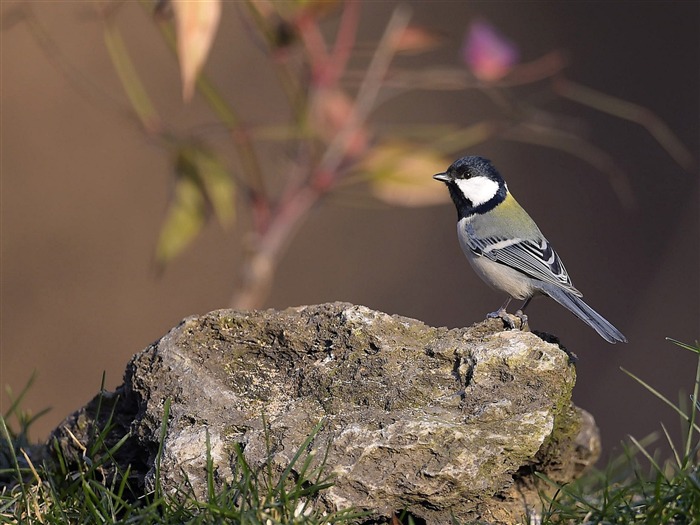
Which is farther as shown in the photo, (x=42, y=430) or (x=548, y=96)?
(x=548, y=96)

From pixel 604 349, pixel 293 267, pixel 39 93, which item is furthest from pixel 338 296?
pixel 39 93

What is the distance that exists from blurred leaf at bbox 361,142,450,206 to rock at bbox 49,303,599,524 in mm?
784

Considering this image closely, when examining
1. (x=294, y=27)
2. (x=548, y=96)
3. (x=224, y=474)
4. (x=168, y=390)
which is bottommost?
(x=224, y=474)

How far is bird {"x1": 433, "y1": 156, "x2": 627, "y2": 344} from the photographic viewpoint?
325 cm

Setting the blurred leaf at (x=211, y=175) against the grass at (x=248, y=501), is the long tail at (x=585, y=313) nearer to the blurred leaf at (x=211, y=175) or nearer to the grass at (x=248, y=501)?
the grass at (x=248, y=501)

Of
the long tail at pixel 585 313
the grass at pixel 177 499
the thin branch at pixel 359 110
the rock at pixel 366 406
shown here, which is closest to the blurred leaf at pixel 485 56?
the thin branch at pixel 359 110

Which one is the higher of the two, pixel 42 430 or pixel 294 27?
pixel 294 27

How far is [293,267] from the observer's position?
21.3 ft


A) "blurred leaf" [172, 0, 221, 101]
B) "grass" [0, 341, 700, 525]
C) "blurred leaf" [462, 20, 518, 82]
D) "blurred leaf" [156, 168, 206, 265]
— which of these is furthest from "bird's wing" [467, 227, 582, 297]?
"blurred leaf" [172, 0, 221, 101]

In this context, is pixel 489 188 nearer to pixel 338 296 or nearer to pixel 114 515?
pixel 114 515

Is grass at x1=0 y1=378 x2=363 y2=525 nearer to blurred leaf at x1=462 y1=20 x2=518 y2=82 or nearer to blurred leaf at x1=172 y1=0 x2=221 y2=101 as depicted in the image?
blurred leaf at x1=172 y1=0 x2=221 y2=101

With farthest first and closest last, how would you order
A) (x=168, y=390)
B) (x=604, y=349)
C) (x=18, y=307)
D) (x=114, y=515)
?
(x=604, y=349) → (x=18, y=307) → (x=168, y=390) → (x=114, y=515)

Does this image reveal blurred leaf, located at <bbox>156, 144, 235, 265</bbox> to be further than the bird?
No

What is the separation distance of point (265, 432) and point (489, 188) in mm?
1836
